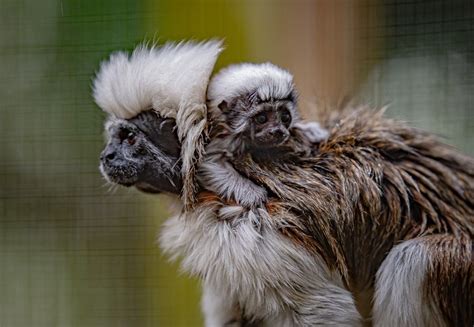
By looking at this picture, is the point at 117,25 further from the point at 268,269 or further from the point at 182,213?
the point at 268,269

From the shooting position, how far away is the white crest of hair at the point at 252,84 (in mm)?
2859

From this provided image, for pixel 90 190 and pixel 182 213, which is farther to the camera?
pixel 90 190

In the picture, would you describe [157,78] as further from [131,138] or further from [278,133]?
→ [278,133]

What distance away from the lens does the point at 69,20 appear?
4.26 m

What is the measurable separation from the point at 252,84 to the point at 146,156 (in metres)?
0.43

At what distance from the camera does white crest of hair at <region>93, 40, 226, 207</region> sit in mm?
2857

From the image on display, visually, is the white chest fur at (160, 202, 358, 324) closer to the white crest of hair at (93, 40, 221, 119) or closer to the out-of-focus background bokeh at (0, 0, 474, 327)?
the white crest of hair at (93, 40, 221, 119)

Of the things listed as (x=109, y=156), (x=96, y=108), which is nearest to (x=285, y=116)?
(x=109, y=156)

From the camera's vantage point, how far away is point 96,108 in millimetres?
3904

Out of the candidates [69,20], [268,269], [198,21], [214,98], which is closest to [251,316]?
[268,269]

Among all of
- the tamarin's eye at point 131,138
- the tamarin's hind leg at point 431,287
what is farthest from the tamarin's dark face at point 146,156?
the tamarin's hind leg at point 431,287

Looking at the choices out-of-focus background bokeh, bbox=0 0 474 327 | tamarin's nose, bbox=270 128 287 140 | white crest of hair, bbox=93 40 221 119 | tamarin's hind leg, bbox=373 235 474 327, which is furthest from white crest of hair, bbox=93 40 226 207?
out-of-focus background bokeh, bbox=0 0 474 327

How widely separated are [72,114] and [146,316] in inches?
41.8

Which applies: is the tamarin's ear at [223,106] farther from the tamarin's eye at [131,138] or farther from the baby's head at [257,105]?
the tamarin's eye at [131,138]
